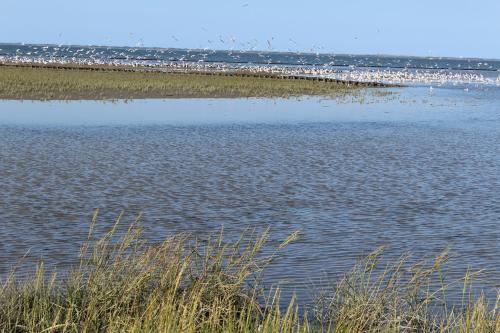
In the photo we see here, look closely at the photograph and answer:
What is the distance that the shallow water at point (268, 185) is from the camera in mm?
12438

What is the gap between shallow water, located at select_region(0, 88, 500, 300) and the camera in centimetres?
1244

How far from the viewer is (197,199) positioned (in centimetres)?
1620

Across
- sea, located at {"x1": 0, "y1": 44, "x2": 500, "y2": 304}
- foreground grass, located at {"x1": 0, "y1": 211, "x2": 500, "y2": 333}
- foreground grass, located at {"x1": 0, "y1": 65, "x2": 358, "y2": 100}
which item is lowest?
foreground grass, located at {"x1": 0, "y1": 65, "x2": 358, "y2": 100}

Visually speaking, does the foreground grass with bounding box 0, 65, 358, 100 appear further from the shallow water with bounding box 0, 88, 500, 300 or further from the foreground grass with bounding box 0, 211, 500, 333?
the foreground grass with bounding box 0, 211, 500, 333

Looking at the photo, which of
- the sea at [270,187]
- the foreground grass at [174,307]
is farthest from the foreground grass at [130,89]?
the foreground grass at [174,307]

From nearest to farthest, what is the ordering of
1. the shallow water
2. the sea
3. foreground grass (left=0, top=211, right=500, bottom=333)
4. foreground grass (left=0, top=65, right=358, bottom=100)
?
1. foreground grass (left=0, top=211, right=500, bottom=333)
2. the sea
3. the shallow water
4. foreground grass (left=0, top=65, right=358, bottom=100)

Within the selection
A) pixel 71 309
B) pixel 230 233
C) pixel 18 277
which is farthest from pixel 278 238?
pixel 71 309

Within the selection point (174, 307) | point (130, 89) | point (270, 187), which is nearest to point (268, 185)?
point (270, 187)

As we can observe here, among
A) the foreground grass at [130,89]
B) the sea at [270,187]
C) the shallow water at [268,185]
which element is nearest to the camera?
the sea at [270,187]

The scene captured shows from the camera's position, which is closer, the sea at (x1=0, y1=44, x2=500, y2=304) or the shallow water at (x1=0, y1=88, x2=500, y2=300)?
the sea at (x1=0, y1=44, x2=500, y2=304)

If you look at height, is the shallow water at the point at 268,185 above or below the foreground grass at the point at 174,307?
below

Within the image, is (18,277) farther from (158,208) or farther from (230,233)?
(158,208)

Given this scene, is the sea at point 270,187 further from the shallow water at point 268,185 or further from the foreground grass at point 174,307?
the foreground grass at point 174,307

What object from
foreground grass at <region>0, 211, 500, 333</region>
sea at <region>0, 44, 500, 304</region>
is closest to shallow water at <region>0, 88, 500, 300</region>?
sea at <region>0, 44, 500, 304</region>
